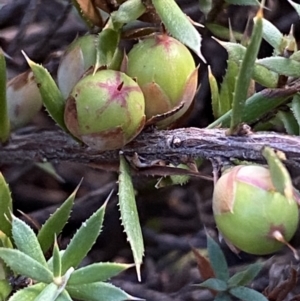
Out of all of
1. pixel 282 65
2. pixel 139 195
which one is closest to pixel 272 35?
pixel 282 65

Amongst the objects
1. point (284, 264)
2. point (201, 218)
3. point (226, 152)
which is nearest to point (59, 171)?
point (201, 218)

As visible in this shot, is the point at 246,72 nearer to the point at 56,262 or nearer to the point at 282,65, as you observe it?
the point at 282,65

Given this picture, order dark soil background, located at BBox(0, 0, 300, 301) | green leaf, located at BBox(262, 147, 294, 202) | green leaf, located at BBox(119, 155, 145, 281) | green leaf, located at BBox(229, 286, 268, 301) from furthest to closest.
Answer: dark soil background, located at BBox(0, 0, 300, 301), green leaf, located at BBox(229, 286, 268, 301), green leaf, located at BBox(119, 155, 145, 281), green leaf, located at BBox(262, 147, 294, 202)

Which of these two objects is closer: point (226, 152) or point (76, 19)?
point (226, 152)

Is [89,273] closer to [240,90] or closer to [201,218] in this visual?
[240,90]

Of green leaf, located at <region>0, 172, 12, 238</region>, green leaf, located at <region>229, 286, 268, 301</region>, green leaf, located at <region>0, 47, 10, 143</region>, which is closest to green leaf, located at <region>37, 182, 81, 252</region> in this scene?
green leaf, located at <region>0, 172, 12, 238</region>

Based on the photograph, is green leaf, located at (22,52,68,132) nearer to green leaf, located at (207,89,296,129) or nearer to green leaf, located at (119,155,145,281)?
green leaf, located at (119,155,145,281)

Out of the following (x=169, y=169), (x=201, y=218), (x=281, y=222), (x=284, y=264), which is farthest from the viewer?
(x=201, y=218)
